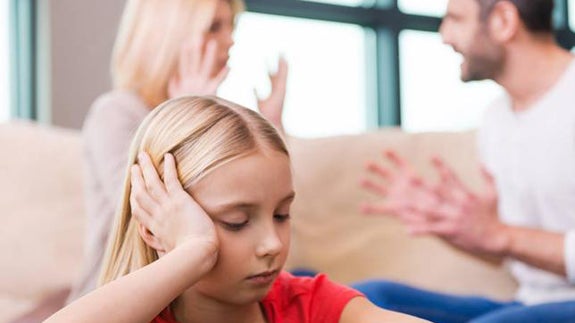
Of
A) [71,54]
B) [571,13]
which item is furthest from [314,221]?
[571,13]

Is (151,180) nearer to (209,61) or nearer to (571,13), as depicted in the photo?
(209,61)

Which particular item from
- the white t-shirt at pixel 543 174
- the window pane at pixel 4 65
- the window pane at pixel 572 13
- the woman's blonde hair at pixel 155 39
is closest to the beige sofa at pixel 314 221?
the white t-shirt at pixel 543 174

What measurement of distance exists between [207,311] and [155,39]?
0.84m

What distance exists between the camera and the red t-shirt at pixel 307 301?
106 cm

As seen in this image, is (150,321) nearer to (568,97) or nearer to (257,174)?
(257,174)

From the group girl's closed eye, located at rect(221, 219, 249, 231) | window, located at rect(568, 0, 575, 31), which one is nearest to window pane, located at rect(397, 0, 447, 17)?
window, located at rect(568, 0, 575, 31)

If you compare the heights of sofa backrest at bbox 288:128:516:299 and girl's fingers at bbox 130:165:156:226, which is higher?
girl's fingers at bbox 130:165:156:226

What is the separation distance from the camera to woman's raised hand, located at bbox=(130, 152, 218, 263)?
3.13 feet

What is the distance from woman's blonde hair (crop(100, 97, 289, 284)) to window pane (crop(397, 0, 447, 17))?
7.57 ft

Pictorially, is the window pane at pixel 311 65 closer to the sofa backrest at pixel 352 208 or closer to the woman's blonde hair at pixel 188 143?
the sofa backrest at pixel 352 208

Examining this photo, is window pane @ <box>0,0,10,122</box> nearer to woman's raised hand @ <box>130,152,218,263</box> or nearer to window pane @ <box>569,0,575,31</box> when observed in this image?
woman's raised hand @ <box>130,152,218,263</box>

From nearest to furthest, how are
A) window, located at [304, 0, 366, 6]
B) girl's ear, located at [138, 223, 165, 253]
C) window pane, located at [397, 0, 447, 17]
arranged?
girl's ear, located at [138, 223, 165, 253]
window, located at [304, 0, 366, 6]
window pane, located at [397, 0, 447, 17]

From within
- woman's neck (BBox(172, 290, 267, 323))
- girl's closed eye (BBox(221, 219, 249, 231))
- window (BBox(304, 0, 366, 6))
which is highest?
window (BBox(304, 0, 366, 6))

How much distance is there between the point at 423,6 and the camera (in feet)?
10.9
